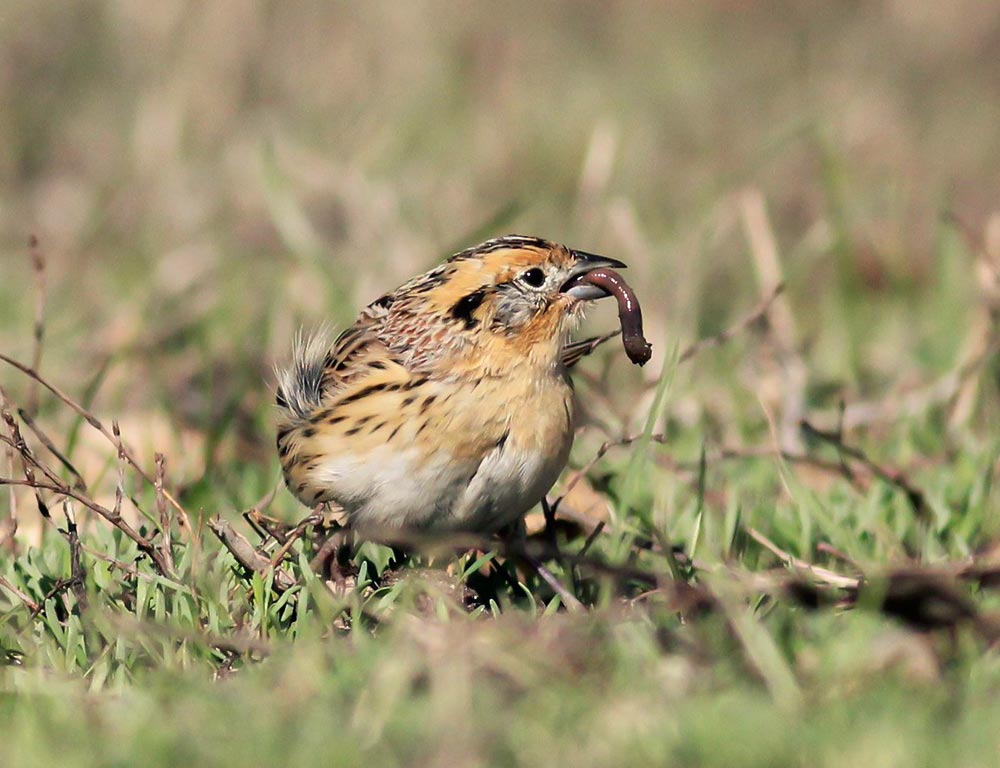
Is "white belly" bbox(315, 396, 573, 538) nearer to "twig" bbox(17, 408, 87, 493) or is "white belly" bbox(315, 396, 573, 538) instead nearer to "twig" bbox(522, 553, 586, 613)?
"twig" bbox(522, 553, 586, 613)

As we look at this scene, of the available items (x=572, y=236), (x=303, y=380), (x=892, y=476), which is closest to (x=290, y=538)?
(x=303, y=380)

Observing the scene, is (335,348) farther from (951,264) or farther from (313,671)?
(951,264)

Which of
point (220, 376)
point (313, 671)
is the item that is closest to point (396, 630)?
point (313, 671)

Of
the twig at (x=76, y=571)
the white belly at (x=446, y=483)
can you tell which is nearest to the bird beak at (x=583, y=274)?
the white belly at (x=446, y=483)

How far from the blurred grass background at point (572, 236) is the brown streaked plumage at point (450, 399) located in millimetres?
457

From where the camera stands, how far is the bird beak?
4617mm

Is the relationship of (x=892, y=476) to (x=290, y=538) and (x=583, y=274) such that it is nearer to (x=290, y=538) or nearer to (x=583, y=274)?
(x=583, y=274)

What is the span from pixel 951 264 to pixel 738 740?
16.6ft

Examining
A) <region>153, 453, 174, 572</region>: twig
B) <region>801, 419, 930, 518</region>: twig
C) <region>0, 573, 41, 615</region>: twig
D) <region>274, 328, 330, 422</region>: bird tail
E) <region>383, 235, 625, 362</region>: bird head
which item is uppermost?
<region>383, 235, 625, 362</region>: bird head

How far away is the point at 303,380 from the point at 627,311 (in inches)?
37.3

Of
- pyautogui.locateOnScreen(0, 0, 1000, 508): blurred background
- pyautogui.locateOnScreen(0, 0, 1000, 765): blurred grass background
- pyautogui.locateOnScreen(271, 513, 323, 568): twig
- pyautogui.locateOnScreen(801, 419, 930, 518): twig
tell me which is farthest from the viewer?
pyautogui.locateOnScreen(0, 0, 1000, 508): blurred background

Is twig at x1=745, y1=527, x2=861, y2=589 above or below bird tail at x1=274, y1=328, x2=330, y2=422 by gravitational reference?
below

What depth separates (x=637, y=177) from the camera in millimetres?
9203

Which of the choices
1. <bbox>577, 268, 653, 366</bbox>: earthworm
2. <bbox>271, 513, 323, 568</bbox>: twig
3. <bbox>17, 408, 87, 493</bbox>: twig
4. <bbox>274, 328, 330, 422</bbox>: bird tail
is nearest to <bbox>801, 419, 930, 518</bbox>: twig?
<bbox>577, 268, 653, 366</bbox>: earthworm
